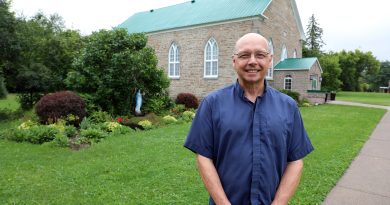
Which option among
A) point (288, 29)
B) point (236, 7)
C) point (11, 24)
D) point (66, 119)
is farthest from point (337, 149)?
point (288, 29)

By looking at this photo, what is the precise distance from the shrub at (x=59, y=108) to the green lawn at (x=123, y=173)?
7.89ft

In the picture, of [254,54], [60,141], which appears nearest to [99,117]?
[60,141]

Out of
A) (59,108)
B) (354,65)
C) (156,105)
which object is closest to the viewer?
(59,108)

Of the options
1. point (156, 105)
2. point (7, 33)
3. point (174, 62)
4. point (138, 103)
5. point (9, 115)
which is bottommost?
point (9, 115)

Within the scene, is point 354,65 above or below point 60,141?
above

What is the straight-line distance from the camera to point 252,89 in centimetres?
233

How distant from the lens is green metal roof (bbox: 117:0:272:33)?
23.9 meters

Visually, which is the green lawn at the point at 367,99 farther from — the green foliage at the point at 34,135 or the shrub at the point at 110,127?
the green foliage at the point at 34,135

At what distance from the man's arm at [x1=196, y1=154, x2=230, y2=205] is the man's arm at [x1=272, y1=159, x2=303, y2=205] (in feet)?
1.28

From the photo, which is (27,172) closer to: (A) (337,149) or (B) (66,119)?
(B) (66,119)

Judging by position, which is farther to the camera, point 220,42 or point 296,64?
point 296,64

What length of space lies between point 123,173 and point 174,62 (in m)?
23.8

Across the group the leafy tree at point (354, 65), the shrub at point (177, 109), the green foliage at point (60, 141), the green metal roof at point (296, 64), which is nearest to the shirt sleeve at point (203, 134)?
the green foliage at point (60, 141)

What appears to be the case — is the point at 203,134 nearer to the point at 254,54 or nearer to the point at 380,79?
the point at 254,54
